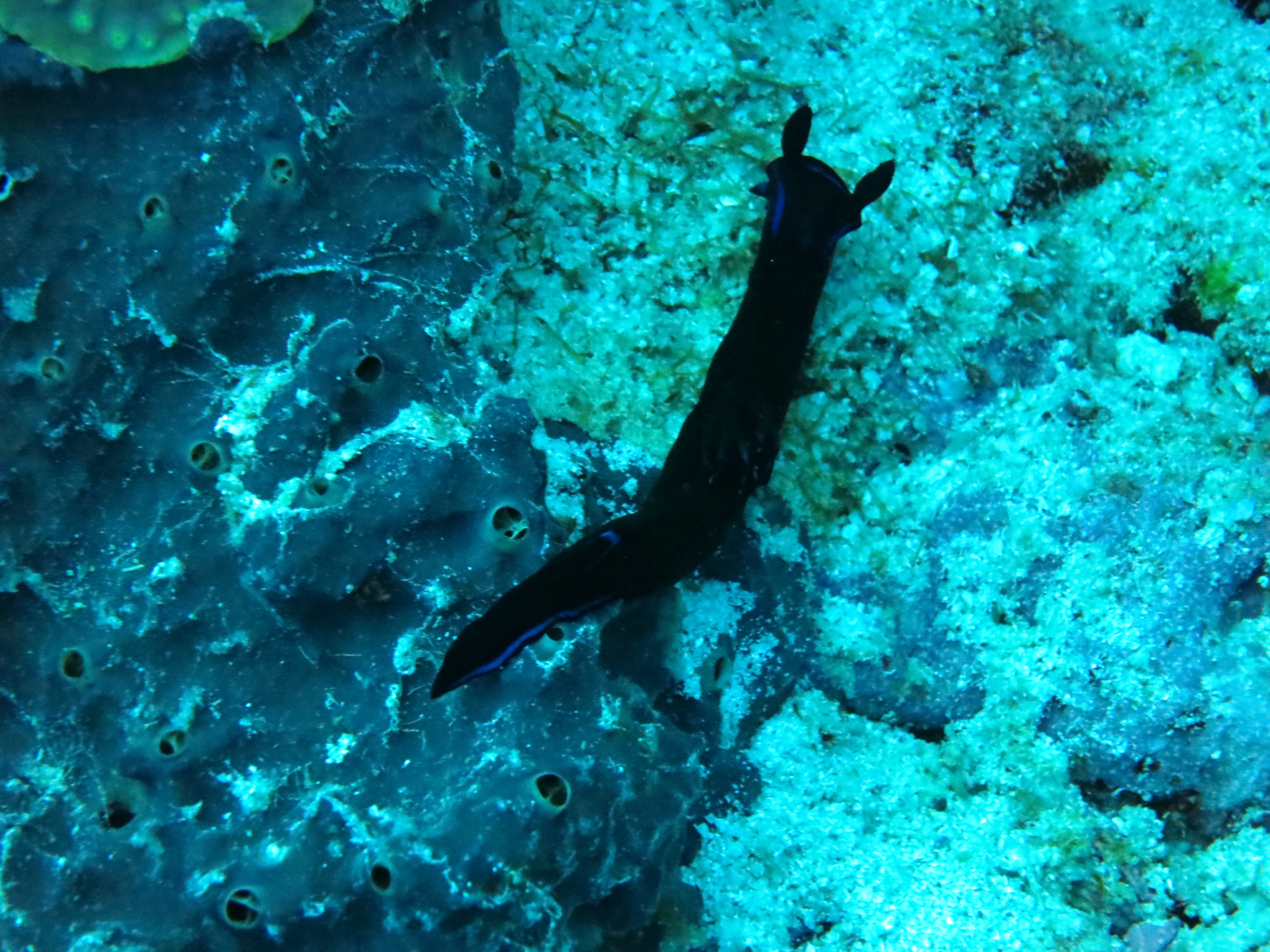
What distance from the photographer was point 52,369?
1948 mm

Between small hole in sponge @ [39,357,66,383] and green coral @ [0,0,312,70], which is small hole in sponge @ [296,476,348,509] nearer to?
small hole in sponge @ [39,357,66,383]

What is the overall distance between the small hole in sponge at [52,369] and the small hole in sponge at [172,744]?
3.33 feet

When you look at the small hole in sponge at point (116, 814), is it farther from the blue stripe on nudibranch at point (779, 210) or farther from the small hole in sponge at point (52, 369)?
the blue stripe on nudibranch at point (779, 210)

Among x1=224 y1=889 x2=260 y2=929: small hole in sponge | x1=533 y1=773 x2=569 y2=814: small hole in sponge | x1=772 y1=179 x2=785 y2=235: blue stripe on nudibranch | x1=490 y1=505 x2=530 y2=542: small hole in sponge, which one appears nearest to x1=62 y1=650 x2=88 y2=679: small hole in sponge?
x1=224 y1=889 x2=260 y2=929: small hole in sponge

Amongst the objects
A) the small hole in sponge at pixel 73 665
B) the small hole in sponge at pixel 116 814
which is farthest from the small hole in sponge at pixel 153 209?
the small hole in sponge at pixel 116 814

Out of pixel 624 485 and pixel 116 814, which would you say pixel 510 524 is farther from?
pixel 116 814

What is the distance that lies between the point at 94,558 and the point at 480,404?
1154 mm

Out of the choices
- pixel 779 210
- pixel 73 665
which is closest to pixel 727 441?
pixel 779 210

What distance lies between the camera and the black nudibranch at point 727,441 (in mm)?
1968

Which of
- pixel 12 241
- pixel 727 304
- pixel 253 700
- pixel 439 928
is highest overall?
pixel 727 304

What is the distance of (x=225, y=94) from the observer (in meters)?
2.03

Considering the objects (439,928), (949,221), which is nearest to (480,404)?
(439,928)

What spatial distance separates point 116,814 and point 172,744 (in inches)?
11.5

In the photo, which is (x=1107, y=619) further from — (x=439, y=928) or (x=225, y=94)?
(x=225, y=94)
